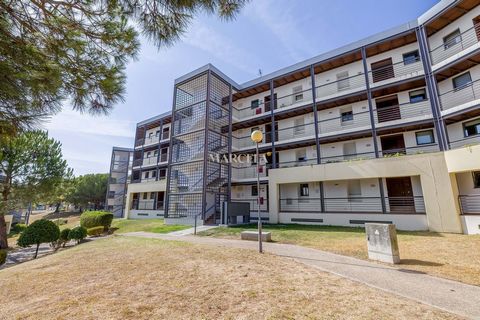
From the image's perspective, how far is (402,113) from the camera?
15.4 metres

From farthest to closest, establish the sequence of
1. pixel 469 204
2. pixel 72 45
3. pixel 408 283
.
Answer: pixel 469 204
pixel 408 283
pixel 72 45

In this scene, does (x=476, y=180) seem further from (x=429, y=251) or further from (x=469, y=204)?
(x=429, y=251)

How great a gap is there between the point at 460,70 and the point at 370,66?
17.5 feet

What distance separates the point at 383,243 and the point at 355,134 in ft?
37.2

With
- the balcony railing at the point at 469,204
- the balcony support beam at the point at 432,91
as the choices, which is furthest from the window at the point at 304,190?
the balcony railing at the point at 469,204

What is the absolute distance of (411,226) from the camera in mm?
12430

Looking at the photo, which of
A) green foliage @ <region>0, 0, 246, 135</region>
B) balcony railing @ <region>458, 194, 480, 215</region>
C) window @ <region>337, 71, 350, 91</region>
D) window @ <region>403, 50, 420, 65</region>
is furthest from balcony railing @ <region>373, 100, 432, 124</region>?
green foliage @ <region>0, 0, 246, 135</region>

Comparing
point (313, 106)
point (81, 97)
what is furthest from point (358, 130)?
point (81, 97)

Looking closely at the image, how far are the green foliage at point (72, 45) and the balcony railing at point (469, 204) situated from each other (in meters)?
15.1

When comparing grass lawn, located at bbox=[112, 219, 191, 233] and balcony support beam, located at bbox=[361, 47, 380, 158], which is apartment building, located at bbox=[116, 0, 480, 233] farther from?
grass lawn, located at bbox=[112, 219, 191, 233]

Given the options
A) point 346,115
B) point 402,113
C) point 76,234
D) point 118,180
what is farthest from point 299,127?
point 118,180

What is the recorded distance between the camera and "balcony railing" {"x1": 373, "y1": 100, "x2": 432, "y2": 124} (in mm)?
14492

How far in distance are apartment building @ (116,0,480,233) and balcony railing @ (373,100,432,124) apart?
0.25 feet

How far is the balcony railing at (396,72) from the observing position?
48.4ft
